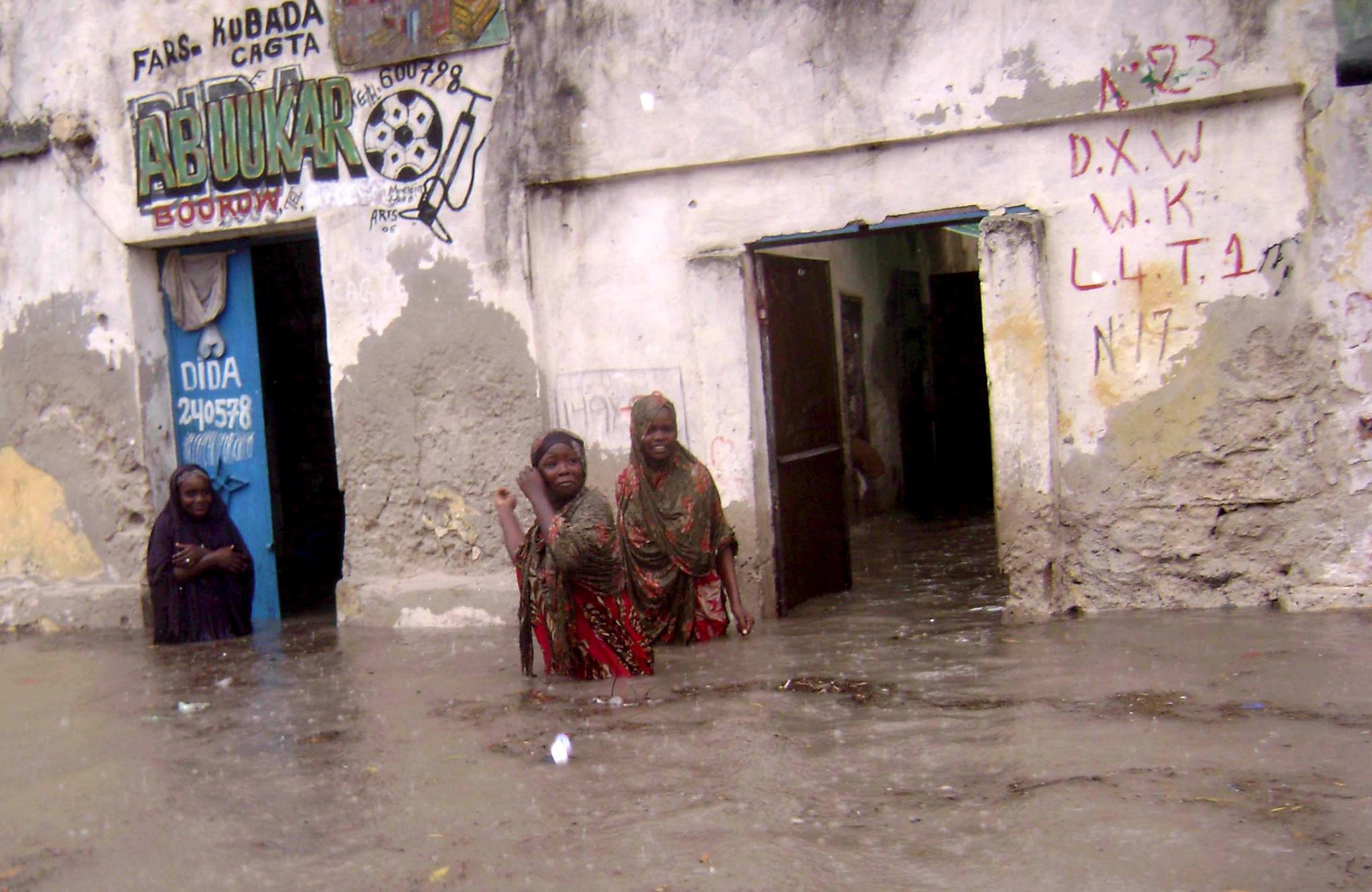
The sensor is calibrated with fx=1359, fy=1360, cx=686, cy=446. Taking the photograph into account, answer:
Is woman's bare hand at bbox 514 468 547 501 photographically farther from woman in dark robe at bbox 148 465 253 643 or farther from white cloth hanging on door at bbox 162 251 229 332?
white cloth hanging on door at bbox 162 251 229 332

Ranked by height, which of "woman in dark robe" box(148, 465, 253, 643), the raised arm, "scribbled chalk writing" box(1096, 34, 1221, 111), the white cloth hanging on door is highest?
"scribbled chalk writing" box(1096, 34, 1221, 111)

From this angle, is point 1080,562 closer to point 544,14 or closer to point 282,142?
point 544,14

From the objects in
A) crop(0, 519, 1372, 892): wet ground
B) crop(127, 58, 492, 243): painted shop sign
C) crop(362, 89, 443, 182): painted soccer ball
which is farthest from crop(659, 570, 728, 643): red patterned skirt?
crop(362, 89, 443, 182): painted soccer ball

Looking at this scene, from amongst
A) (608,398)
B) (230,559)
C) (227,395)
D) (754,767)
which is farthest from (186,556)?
(754,767)

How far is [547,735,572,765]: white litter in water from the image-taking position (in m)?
4.31

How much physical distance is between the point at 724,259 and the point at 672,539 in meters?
1.48

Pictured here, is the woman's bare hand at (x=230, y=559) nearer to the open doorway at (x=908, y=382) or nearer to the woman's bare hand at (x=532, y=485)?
the woman's bare hand at (x=532, y=485)

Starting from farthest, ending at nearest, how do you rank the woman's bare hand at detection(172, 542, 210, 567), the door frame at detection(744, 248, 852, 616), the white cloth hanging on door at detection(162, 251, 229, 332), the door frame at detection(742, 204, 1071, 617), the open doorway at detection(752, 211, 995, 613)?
the open doorway at detection(752, 211, 995, 613) < the white cloth hanging on door at detection(162, 251, 229, 332) < the woman's bare hand at detection(172, 542, 210, 567) < the door frame at detection(744, 248, 852, 616) < the door frame at detection(742, 204, 1071, 617)

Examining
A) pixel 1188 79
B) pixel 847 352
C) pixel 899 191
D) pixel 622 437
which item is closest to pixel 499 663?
pixel 622 437

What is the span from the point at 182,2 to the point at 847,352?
6.10 meters

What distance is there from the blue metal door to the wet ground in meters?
1.93

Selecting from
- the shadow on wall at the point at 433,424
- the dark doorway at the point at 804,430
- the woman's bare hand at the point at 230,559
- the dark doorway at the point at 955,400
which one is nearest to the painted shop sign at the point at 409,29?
the shadow on wall at the point at 433,424

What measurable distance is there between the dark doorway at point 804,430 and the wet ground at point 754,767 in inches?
30.6

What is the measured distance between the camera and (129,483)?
8.17 metres
